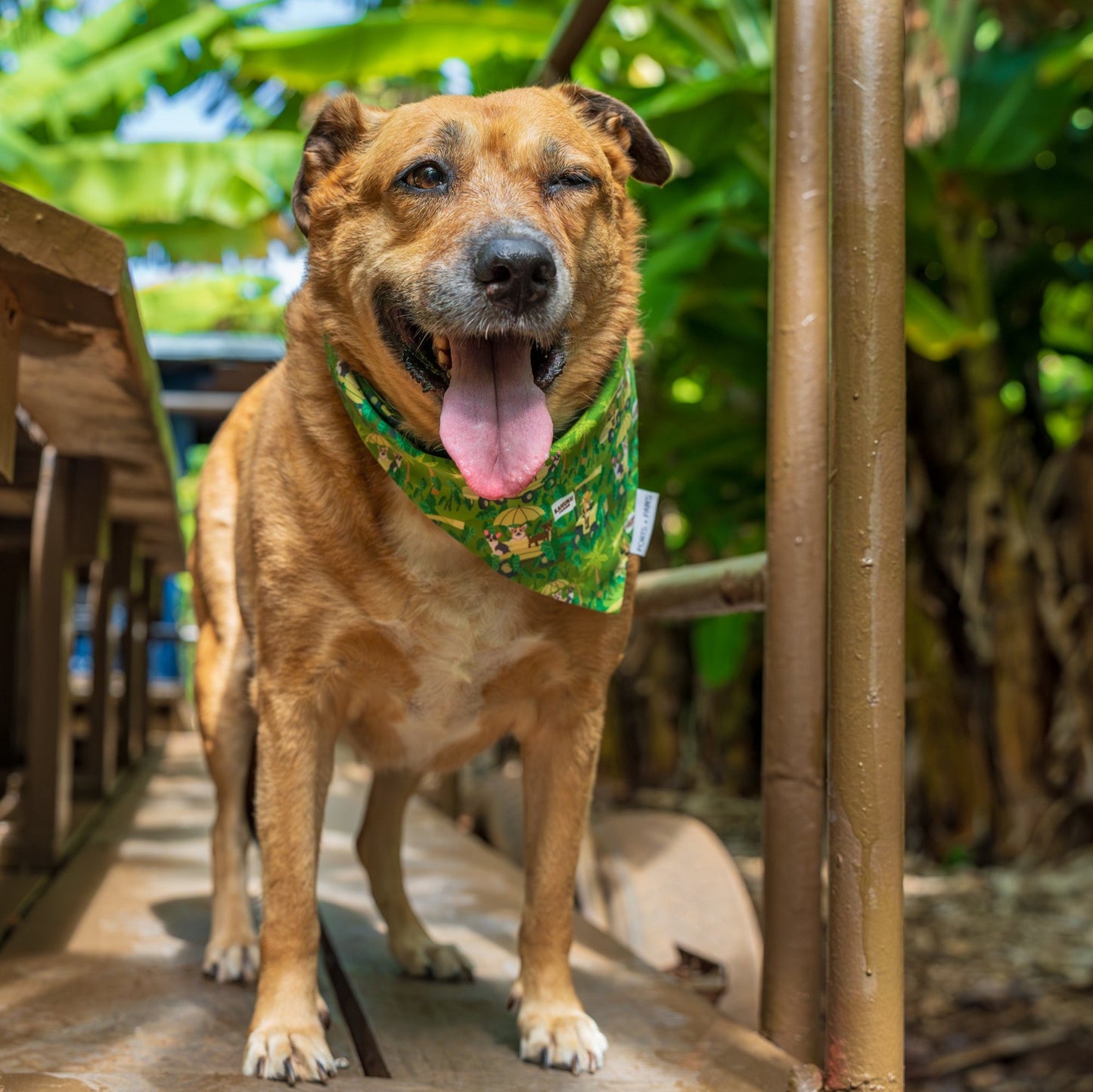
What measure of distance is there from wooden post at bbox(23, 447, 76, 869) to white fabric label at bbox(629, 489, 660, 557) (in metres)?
1.81

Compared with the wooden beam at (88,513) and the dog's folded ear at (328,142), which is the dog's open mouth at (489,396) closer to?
the dog's folded ear at (328,142)

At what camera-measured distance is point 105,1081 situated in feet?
6.14

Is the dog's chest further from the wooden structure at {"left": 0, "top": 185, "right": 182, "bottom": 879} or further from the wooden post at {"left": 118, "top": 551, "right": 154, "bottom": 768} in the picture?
the wooden post at {"left": 118, "top": 551, "right": 154, "bottom": 768}

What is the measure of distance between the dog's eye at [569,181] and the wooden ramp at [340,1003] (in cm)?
155

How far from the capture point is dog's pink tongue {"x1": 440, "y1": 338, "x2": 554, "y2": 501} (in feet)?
6.42

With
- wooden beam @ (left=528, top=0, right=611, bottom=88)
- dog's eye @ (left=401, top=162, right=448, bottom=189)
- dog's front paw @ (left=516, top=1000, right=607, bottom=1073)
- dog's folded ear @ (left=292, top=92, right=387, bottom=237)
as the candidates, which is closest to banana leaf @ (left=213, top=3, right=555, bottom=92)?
wooden beam @ (left=528, top=0, right=611, bottom=88)

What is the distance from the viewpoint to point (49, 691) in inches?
136

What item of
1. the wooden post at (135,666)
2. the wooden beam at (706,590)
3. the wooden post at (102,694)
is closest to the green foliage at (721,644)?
the wooden post at (135,666)

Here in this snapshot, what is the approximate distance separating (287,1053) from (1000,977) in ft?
14.8

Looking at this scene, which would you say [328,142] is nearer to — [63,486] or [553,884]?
[553,884]

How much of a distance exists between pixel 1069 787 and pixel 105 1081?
5975 mm

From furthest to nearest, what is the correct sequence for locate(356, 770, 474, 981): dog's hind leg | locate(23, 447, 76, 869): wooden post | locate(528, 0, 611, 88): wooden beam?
locate(23, 447, 76, 869): wooden post < locate(528, 0, 611, 88): wooden beam < locate(356, 770, 474, 981): dog's hind leg

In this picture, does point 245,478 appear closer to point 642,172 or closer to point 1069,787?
point 642,172

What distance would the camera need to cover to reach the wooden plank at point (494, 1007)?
2031 millimetres
